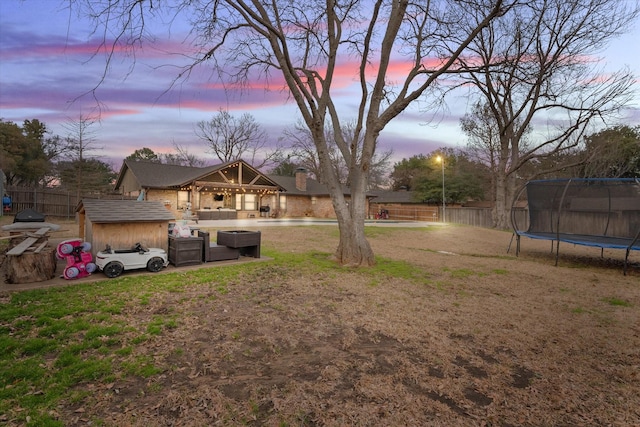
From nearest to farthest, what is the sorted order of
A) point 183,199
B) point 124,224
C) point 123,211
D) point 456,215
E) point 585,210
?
1. point 124,224
2. point 123,211
3. point 585,210
4. point 183,199
5. point 456,215

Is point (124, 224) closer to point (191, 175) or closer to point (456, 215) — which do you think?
point (191, 175)

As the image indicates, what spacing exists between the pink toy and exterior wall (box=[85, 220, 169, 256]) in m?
0.39

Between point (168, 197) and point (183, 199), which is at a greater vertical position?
point (168, 197)

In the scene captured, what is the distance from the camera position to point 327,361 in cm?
310

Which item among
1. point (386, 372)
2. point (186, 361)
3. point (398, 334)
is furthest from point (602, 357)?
point (186, 361)

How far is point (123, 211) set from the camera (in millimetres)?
6566

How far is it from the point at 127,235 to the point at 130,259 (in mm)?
783

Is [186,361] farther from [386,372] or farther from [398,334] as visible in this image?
[398,334]

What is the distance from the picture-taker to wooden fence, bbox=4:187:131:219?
18078 millimetres

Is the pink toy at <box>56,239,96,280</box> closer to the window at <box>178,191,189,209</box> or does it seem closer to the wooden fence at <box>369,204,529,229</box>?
the window at <box>178,191,189,209</box>

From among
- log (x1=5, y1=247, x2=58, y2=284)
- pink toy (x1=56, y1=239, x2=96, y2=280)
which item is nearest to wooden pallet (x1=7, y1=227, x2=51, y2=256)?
log (x1=5, y1=247, x2=58, y2=284)

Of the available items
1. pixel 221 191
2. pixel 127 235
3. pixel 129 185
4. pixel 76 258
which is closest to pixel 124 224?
pixel 127 235

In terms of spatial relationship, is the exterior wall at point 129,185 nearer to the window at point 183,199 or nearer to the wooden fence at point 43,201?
the window at point 183,199

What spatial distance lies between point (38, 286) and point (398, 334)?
5878 millimetres
